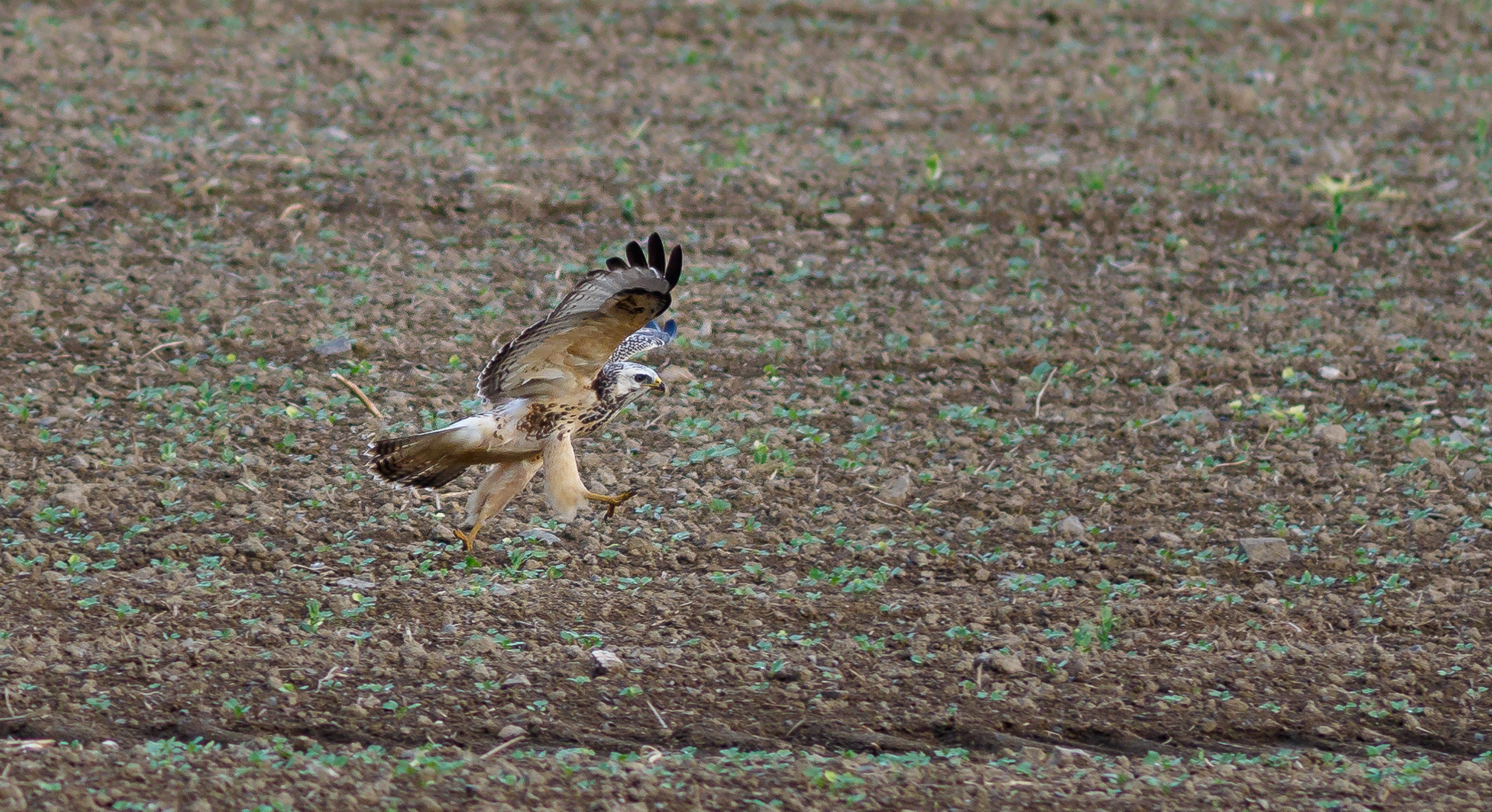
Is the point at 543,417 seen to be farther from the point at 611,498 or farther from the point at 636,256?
the point at 636,256

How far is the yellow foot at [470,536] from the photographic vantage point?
5355mm

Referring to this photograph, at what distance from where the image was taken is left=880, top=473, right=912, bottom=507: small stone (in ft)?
19.4

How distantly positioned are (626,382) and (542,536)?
663 mm

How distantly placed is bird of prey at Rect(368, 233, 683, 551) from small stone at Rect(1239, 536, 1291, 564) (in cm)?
217

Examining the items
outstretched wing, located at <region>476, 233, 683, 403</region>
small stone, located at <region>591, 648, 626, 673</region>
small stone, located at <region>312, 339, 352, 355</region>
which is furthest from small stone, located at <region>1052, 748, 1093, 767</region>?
small stone, located at <region>312, 339, 352, 355</region>

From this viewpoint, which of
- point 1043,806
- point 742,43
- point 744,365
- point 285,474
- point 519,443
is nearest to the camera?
point 1043,806

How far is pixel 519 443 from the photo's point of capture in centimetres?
536

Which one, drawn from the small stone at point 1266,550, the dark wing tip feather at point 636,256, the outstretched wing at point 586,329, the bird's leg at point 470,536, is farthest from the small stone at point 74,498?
the small stone at point 1266,550

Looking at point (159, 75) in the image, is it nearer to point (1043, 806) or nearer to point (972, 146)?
point (972, 146)

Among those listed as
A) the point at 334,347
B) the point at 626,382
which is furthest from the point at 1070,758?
the point at 334,347

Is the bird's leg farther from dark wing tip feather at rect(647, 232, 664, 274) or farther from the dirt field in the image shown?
dark wing tip feather at rect(647, 232, 664, 274)

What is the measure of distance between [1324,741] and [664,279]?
7.67ft

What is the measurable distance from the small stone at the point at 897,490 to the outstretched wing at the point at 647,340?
3.27ft

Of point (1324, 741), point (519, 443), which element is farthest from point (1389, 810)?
point (519, 443)
